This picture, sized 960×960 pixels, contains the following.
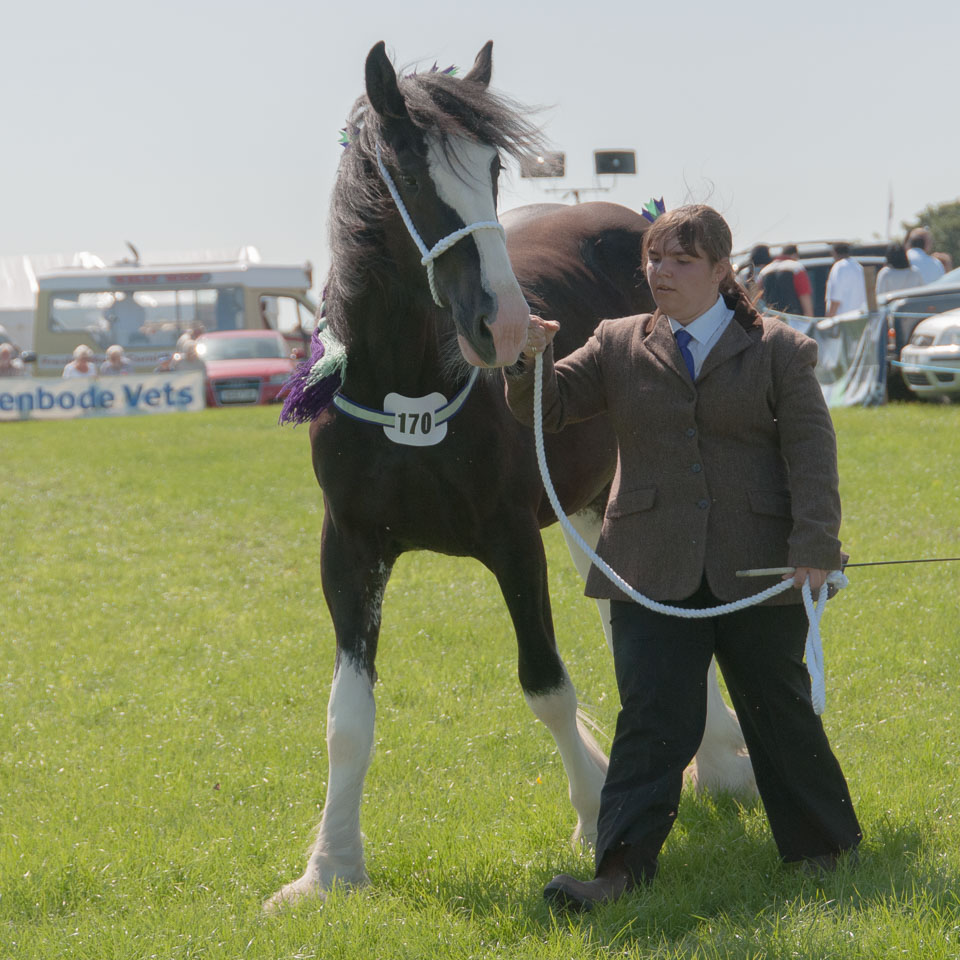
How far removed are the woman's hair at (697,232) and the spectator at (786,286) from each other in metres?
12.6

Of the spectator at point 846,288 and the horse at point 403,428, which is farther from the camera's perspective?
the spectator at point 846,288

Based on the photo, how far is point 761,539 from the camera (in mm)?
3531

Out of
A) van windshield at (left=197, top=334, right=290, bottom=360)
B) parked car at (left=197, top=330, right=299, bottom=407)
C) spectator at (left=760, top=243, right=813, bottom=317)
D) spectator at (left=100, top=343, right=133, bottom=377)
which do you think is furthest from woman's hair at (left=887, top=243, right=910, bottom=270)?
spectator at (left=100, top=343, right=133, bottom=377)

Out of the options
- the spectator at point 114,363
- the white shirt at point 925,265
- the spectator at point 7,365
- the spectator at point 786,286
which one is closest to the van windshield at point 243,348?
the spectator at point 114,363

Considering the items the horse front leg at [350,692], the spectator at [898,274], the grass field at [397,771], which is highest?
the spectator at [898,274]

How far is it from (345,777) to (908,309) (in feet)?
41.0

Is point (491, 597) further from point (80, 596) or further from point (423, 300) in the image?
point (423, 300)

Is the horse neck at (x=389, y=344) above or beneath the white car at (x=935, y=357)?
above

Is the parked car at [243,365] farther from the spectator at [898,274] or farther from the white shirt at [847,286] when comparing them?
the spectator at [898,274]

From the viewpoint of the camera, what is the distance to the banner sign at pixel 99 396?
65.4 ft

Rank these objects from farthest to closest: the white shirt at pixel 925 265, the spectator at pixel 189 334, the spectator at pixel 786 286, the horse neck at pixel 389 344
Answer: the spectator at pixel 189 334 → the spectator at pixel 786 286 → the white shirt at pixel 925 265 → the horse neck at pixel 389 344

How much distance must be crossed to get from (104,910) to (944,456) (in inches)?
360

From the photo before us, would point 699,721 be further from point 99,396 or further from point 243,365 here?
point 243,365

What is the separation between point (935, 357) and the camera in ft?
44.6
